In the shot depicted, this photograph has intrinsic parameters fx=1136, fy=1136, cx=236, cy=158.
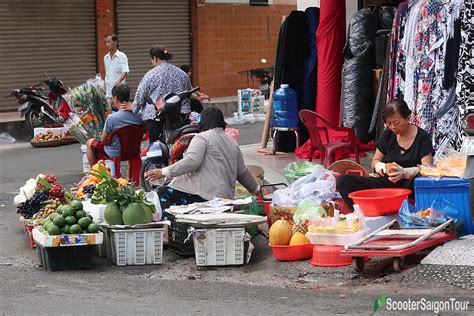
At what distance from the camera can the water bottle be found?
51.0ft

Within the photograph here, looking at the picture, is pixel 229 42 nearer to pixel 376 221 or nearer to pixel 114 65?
pixel 114 65

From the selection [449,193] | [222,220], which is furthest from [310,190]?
[449,193]

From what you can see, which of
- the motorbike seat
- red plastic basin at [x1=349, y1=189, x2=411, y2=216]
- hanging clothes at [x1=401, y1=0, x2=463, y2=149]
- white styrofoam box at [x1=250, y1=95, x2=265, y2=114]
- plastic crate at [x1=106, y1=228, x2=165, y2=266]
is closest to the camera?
red plastic basin at [x1=349, y1=189, x2=411, y2=216]

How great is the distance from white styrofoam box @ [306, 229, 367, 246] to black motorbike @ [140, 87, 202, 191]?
259cm

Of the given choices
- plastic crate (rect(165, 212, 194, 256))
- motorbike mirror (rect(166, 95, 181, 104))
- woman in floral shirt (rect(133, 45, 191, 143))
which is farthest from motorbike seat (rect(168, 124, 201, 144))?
plastic crate (rect(165, 212, 194, 256))

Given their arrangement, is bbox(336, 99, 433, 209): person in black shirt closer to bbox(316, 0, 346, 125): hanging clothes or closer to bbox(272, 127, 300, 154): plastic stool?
bbox(316, 0, 346, 125): hanging clothes

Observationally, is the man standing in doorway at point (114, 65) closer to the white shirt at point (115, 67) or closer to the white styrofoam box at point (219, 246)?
the white shirt at point (115, 67)

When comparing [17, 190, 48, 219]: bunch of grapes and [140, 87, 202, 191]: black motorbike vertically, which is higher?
[140, 87, 202, 191]: black motorbike

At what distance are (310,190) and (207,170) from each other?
100 cm

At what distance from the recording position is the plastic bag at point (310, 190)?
10.7 meters

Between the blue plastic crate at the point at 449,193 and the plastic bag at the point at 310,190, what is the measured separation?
1.06 meters

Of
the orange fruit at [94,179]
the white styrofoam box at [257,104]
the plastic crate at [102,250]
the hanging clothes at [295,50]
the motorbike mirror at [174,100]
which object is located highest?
the hanging clothes at [295,50]

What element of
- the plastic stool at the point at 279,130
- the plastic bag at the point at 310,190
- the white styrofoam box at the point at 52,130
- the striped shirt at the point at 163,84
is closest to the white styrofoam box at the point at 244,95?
the white styrofoam box at the point at 52,130

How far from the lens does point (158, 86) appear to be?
14.5 m
